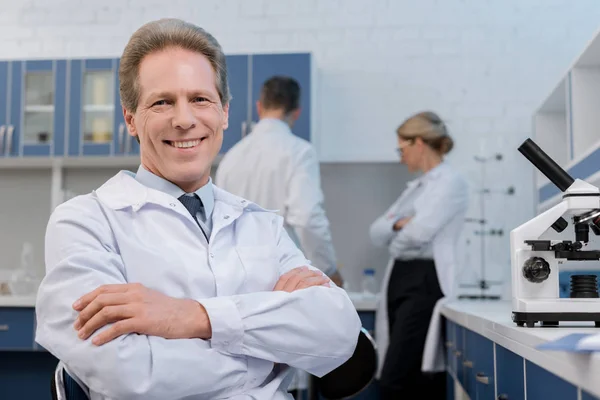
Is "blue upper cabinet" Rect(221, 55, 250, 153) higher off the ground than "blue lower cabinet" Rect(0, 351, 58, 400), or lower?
higher

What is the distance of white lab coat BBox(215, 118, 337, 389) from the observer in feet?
10.6

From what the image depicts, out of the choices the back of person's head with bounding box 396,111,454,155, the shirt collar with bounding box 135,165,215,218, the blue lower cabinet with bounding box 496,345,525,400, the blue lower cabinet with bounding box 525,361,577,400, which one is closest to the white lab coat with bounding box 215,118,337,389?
the back of person's head with bounding box 396,111,454,155

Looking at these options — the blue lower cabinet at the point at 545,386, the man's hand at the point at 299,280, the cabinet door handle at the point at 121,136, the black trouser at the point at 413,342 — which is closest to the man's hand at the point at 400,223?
the black trouser at the point at 413,342

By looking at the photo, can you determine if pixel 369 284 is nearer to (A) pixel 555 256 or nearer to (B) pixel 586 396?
(A) pixel 555 256

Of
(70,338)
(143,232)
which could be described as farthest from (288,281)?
(70,338)

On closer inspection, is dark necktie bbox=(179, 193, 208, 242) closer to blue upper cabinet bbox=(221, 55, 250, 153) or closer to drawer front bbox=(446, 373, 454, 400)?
drawer front bbox=(446, 373, 454, 400)

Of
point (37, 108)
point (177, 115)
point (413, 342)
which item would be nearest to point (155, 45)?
point (177, 115)

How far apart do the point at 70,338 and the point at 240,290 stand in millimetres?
328

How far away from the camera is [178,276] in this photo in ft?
4.60

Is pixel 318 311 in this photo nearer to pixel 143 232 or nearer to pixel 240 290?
pixel 240 290

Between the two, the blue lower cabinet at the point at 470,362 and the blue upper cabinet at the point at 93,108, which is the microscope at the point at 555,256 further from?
the blue upper cabinet at the point at 93,108

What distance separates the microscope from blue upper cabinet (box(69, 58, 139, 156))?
3041mm

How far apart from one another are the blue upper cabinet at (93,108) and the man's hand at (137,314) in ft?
9.95

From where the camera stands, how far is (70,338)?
4.20 feet
